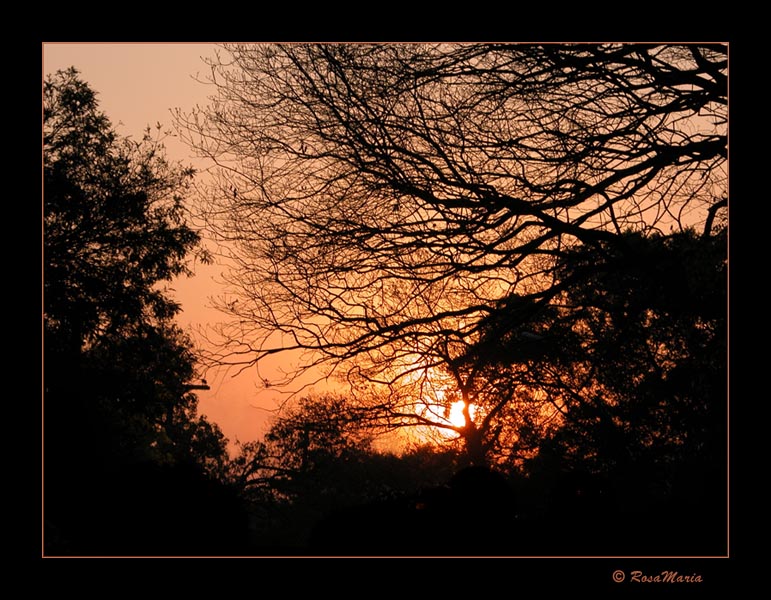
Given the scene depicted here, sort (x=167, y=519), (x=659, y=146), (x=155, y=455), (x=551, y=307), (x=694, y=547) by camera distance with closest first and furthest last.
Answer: (x=694, y=547) < (x=167, y=519) < (x=659, y=146) < (x=551, y=307) < (x=155, y=455)

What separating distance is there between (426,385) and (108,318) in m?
4.86

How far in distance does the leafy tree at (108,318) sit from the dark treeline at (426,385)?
5 centimetres

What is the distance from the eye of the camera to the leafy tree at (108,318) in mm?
9688

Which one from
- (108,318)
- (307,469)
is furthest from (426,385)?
(108,318)

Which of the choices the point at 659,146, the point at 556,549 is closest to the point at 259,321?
the point at 556,549

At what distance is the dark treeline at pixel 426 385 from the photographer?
7379 mm

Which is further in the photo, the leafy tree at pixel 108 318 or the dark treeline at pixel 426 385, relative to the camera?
the leafy tree at pixel 108 318

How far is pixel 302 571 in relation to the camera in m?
6.34

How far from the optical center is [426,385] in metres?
9.96

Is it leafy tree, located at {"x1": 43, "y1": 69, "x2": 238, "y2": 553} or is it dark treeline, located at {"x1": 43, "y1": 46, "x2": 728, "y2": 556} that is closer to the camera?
dark treeline, located at {"x1": 43, "y1": 46, "x2": 728, "y2": 556}

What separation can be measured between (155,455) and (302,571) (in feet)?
17.3

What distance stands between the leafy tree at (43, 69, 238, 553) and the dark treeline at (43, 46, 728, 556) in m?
0.05

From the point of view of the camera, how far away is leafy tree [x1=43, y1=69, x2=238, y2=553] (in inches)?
381
